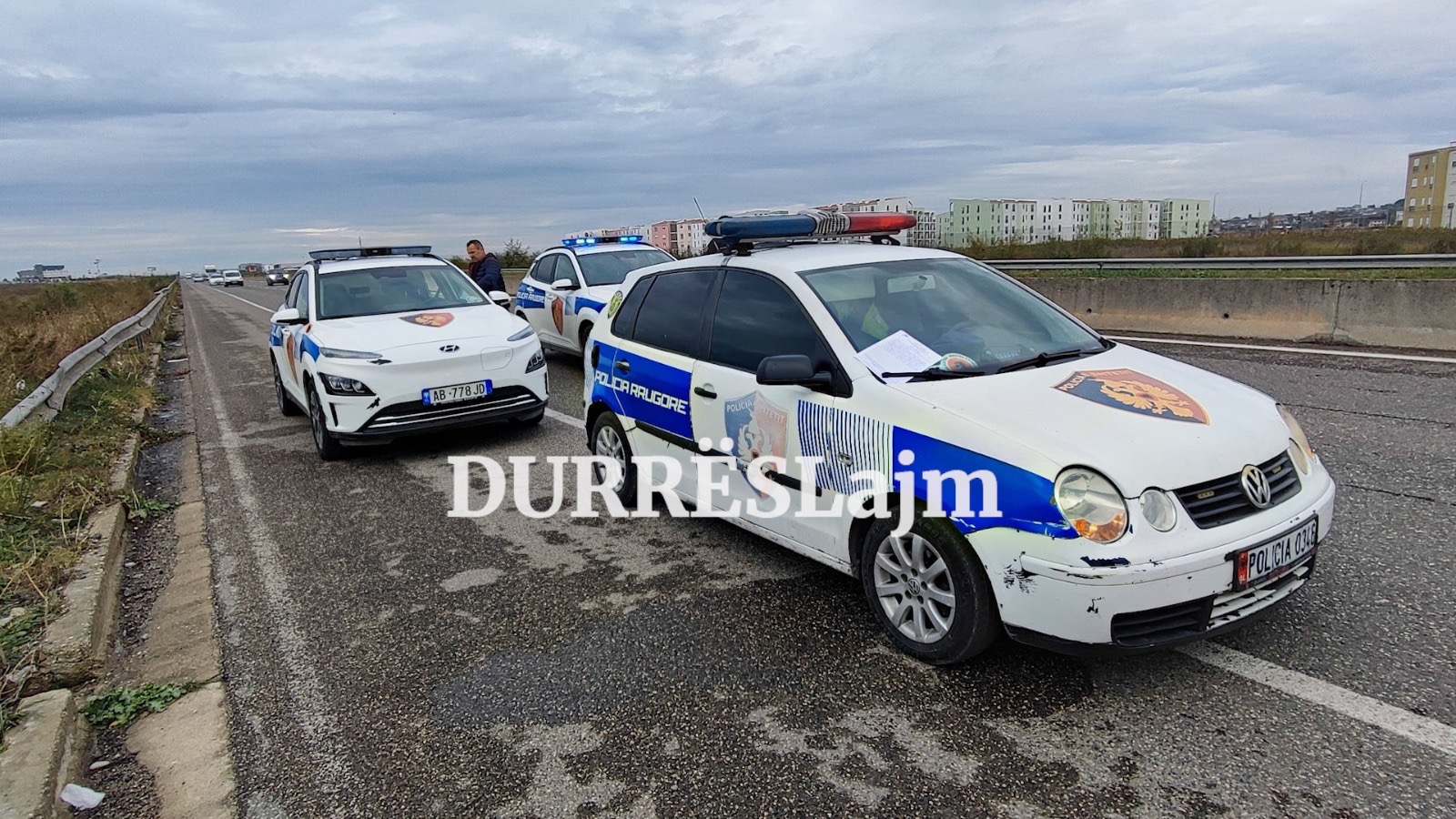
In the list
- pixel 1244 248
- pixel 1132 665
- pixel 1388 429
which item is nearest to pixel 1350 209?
pixel 1244 248

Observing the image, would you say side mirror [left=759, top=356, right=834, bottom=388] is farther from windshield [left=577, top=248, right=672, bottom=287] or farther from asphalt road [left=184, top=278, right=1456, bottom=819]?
windshield [left=577, top=248, right=672, bottom=287]

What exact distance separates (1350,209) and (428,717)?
2616 inches

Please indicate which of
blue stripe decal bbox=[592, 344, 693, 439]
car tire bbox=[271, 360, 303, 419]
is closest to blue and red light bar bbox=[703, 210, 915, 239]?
blue stripe decal bbox=[592, 344, 693, 439]

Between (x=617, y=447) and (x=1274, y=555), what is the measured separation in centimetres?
367

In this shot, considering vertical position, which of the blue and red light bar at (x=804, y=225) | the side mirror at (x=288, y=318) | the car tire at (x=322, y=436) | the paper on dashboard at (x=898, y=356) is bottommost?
the car tire at (x=322, y=436)

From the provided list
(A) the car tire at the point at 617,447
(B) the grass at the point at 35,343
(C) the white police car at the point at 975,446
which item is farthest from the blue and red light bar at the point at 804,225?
(B) the grass at the point at 35,343

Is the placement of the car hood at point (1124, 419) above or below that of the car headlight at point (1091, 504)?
above

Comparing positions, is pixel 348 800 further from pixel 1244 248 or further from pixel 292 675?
pixel 1244 248

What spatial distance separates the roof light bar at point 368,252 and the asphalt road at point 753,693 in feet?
16.5

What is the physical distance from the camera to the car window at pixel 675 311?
480cm

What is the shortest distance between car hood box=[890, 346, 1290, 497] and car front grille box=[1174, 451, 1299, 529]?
0.03 metres

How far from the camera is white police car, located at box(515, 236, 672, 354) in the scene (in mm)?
11062

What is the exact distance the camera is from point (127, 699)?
3535mm

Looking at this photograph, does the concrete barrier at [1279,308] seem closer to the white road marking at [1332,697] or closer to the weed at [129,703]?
the white road marking at [1332,697]
